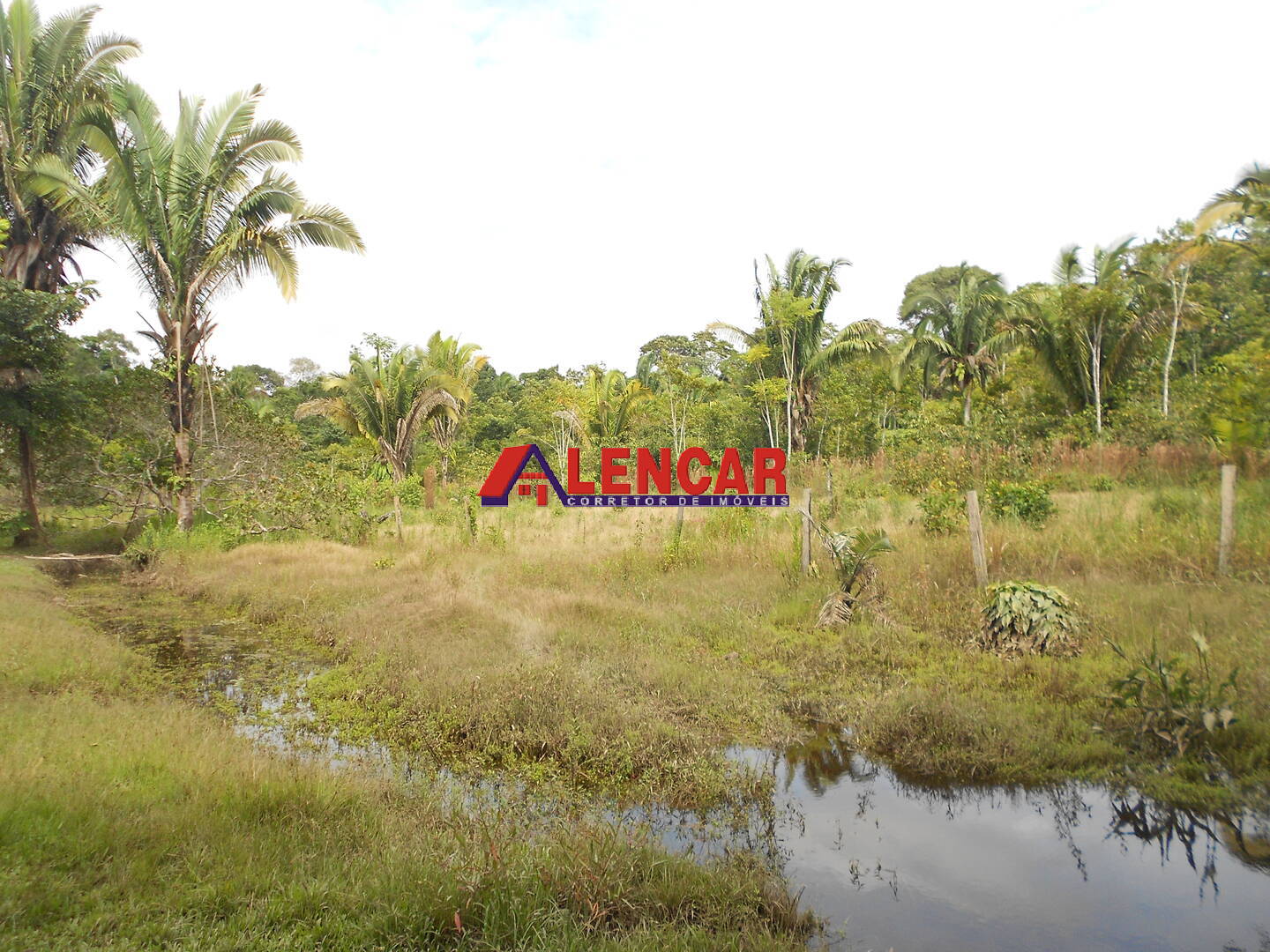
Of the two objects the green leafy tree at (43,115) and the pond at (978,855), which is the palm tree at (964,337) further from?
the green leafy tree at (43,115)

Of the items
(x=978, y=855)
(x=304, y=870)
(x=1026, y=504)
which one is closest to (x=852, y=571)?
(x=1026, y=504)

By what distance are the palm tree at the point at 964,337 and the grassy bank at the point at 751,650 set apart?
11.7 m

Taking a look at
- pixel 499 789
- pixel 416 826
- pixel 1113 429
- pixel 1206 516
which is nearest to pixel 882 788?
pixel 499 789

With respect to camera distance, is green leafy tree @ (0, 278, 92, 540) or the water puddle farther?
green leafy tree @ (0, 278, 92, 540)

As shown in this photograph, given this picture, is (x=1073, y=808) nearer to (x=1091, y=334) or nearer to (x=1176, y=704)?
(x=1176, y=704)

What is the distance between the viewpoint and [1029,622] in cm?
627

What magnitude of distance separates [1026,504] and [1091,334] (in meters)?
8.57

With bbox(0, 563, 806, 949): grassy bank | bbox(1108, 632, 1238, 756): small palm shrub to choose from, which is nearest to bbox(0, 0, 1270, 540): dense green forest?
bbox(1108, 632, 1238, 756): small palm shrub

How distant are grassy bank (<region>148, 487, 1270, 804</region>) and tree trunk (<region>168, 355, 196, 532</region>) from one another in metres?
2.63

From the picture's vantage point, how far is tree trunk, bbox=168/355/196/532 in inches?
518

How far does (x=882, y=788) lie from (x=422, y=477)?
18315 millimetres

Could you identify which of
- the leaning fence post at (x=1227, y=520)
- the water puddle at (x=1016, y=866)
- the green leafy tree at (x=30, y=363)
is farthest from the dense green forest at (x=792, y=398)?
the water puddle at (x=1016, y=866)

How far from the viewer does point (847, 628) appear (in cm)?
729

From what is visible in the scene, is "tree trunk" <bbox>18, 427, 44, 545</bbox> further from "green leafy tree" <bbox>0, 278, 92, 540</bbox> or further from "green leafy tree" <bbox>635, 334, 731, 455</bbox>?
"green leafy tree" <bbox>635, 334, 731, 455</bbox>
